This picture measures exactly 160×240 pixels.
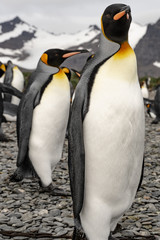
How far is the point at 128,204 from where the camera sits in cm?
226

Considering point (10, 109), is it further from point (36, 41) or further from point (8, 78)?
point (36, 41)

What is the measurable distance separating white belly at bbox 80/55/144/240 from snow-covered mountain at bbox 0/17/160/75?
70875 millimetres

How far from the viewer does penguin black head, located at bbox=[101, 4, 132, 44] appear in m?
2.01

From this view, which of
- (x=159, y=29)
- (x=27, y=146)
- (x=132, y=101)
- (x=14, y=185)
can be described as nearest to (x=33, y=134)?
(x=27, y=146)

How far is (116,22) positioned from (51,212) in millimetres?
2022

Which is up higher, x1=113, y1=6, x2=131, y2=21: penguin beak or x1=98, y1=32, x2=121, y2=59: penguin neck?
x1=113, y1=6, x2=131, y2=21: penguin beak

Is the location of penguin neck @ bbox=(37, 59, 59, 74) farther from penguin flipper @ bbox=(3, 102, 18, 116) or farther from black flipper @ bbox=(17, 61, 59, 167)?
penguin flipper @ bbox=(3, 102, 18, 116)

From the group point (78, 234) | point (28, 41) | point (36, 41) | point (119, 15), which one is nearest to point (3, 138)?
point (78, 234)

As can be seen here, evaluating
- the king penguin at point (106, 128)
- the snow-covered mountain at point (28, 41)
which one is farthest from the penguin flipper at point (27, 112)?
the snow-covered mountain at point (28, 41)

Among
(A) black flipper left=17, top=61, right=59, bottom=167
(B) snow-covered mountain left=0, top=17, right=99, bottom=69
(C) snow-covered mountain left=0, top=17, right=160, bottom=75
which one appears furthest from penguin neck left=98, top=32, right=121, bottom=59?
(B) snow-covered mountain left=0, top=17, right=99, bottom=69

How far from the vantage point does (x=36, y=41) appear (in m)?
100

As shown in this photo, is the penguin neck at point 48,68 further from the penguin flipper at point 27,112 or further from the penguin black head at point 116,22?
the penguin black head at point 116,22

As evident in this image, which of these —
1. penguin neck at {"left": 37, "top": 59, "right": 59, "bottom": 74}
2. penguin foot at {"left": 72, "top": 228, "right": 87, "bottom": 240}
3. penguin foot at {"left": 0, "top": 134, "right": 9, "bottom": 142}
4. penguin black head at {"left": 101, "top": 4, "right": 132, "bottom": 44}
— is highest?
penguin black head at {"left": 101, "top": 4, "right": 132, "bottom": 44}

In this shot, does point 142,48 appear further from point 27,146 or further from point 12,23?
point 27,146
